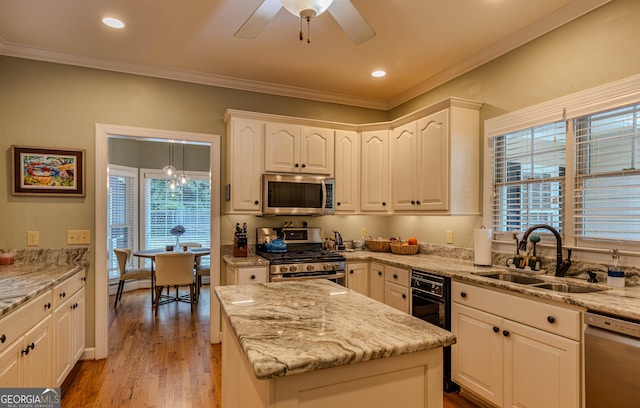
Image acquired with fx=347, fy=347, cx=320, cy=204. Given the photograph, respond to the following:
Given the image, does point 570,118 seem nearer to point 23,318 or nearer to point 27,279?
point 23,318

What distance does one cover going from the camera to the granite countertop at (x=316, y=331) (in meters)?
1.01

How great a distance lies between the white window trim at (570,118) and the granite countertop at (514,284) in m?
0.24

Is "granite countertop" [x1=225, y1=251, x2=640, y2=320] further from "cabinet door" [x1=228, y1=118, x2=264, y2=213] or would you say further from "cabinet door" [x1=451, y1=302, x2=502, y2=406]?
"cabinet door" [x1=228, y1=118, x2=264, y2=213]

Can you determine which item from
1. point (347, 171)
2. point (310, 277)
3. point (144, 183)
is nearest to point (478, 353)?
point (310, 277)

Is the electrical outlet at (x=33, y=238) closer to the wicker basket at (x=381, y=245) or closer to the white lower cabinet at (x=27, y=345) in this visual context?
the white lower cabinet at (x=27, y=345)

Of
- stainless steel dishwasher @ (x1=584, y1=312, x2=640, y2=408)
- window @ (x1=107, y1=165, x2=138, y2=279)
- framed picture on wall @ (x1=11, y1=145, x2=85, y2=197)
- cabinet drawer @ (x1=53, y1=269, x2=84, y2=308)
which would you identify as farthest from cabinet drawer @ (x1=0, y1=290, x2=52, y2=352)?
window @ (x1=107, y1=165, x2=138, y2=279)

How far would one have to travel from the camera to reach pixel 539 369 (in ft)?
6.29

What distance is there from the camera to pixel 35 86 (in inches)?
116

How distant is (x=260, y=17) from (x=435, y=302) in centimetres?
225

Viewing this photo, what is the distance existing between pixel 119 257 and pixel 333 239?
3132mm

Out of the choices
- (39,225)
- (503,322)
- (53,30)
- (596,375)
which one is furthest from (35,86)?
(596,375)

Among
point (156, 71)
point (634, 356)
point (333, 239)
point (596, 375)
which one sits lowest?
point (596, 375)

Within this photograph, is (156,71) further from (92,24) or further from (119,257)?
(119,257)

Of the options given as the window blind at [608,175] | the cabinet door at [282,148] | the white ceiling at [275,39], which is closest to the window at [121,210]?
the white ceiling at [275,39]
